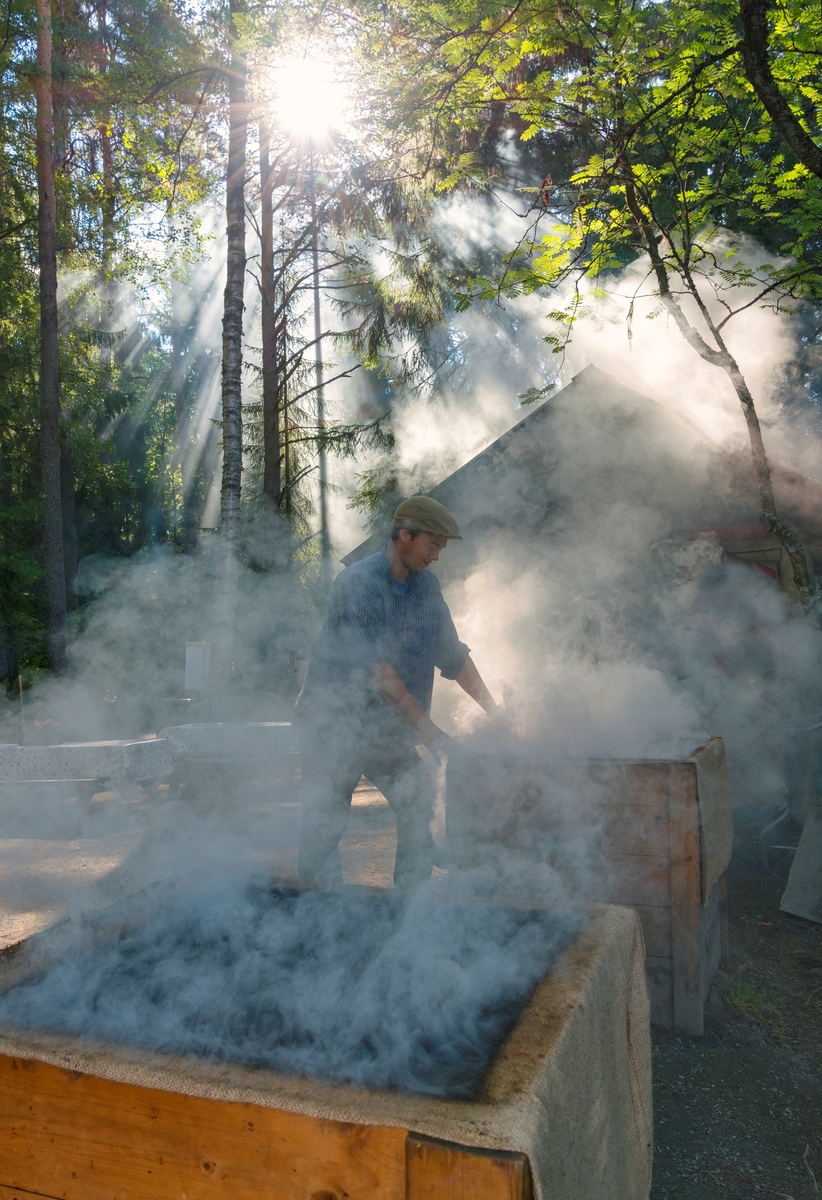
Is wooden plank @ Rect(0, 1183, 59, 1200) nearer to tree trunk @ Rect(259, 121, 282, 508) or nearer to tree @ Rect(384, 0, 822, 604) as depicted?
tree @ Rect(384, 0, 822, 604)

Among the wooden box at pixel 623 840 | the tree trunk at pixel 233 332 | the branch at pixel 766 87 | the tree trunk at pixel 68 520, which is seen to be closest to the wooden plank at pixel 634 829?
the wooden box at pixel 623 840

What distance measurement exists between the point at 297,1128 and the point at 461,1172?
0.77 feet

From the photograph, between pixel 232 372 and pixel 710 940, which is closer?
pixel 710 940

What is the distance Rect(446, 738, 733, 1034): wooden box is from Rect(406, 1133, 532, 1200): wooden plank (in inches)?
60.8

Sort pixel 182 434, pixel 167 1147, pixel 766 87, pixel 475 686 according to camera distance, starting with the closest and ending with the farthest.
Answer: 1. pixel 167 1147
2. pixel 766 87
3. pixel 475 686
4. pixel 182 434

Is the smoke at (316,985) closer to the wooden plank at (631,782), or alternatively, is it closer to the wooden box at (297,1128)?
the wooden box at (297,1128)

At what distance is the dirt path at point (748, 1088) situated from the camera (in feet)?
7.18

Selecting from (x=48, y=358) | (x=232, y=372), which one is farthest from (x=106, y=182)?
(x=232, y=372)

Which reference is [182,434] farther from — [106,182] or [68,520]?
[106,182]

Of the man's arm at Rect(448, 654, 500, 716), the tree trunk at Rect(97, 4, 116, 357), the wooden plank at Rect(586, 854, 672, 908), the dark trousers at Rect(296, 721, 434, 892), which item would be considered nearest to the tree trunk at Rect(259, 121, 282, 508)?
the tree trunk at Rect(97, 4, 116, 357)

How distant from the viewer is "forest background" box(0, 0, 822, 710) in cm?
402

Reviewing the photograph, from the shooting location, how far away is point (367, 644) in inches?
120

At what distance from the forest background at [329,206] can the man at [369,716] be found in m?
1.91

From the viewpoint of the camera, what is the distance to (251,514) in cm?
1257
